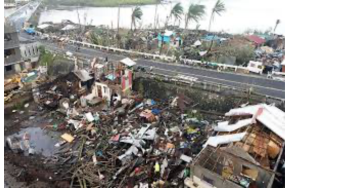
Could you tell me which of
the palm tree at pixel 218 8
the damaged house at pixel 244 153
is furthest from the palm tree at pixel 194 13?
the damaged house at pixel 244 153

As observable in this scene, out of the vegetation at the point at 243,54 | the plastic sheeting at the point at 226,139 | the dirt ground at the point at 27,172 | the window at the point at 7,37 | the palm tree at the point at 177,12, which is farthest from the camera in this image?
the palm tree at the point at 177,12

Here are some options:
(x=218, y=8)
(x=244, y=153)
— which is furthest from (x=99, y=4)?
(x=244, y=153)

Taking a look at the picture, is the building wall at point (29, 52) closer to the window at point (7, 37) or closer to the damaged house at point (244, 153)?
the window at point (7, 37)

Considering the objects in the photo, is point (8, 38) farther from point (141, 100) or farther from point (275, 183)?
point (275, 183)

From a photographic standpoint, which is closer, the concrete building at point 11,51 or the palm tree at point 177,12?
the concrete building at point 11,51

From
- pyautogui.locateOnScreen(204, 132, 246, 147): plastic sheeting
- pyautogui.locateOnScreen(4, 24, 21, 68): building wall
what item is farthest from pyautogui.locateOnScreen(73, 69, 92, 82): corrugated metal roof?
pyautogui.locateOnScreen(204, 132, 246, 147): plastic sheeting

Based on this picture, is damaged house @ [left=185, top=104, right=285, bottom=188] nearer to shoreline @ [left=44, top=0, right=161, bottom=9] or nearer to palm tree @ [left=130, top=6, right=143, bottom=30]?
shoreline @ [left=44, top=0, right=161, bottom=9]

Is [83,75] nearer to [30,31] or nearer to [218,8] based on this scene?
[218,8]
